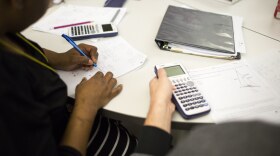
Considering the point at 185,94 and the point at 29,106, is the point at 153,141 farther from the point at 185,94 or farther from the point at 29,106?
the point at 29,106

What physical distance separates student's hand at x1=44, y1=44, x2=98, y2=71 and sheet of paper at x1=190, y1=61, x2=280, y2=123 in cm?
31

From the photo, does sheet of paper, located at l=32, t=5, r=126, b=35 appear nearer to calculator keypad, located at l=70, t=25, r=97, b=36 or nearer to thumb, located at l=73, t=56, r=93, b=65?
calculator keypad, located at l=70, t=25, r=97, b=36

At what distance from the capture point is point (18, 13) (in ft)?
1.78

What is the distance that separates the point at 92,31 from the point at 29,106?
50cm

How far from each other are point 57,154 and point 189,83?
388mm

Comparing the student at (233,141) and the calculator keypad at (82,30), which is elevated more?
the student at (233,141)

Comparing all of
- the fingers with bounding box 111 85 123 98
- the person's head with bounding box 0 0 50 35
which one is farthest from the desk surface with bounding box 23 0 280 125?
the person's head with bounding box 0 0 50 35

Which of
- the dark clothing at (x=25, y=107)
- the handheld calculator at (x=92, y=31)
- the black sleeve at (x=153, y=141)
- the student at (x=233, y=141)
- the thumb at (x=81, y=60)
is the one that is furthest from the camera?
the handheld calculator at (x=92, y=31)

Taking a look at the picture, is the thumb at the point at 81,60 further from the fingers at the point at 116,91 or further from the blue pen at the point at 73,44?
the fingers at the point at 116,91

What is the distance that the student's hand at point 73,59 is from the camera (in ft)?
2.80

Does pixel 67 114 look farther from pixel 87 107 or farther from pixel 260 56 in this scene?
pixel 260 56

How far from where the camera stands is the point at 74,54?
0.88m

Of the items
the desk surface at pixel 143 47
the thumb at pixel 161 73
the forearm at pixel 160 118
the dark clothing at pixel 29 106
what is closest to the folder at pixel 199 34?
the desk surface at pixel 143 47

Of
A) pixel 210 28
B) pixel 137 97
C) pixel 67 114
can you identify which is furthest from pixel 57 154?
pixel 210 28
